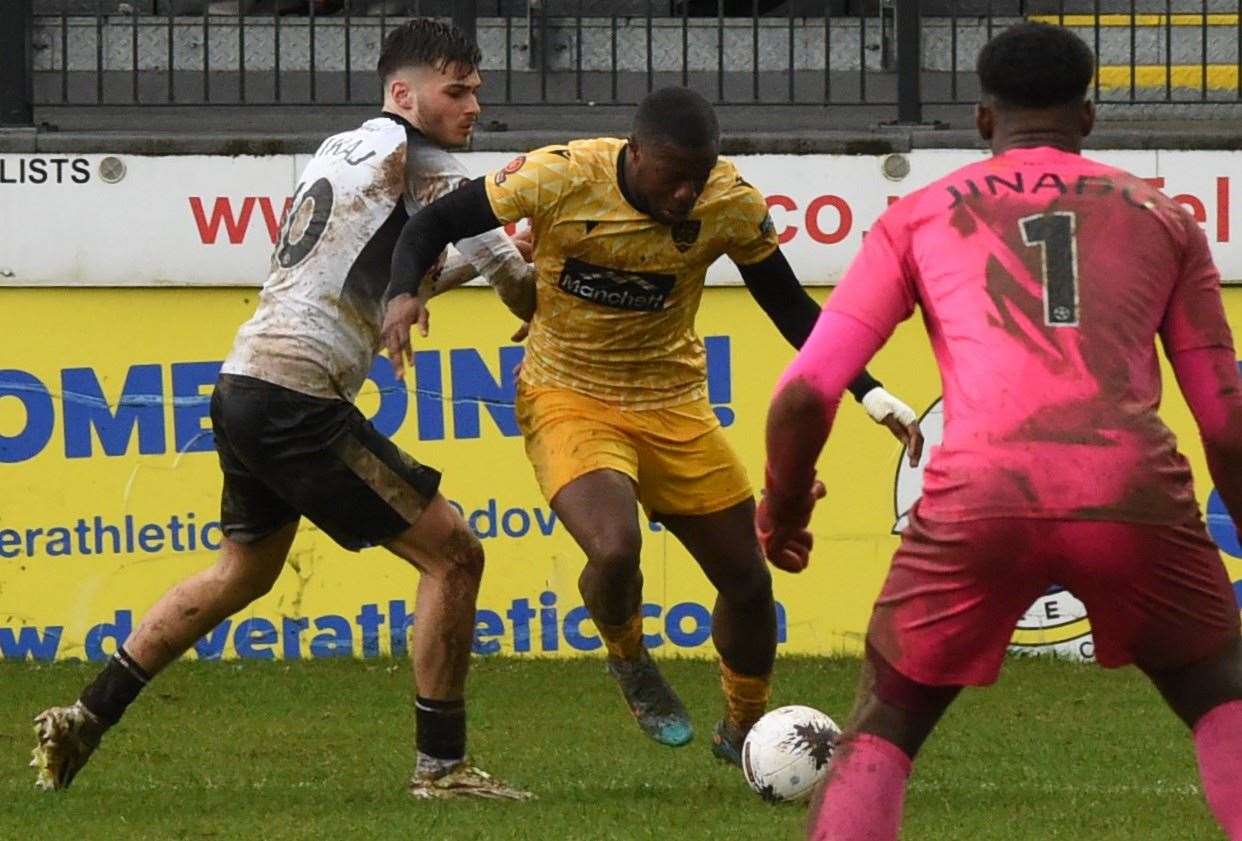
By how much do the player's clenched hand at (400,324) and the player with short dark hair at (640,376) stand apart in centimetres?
55

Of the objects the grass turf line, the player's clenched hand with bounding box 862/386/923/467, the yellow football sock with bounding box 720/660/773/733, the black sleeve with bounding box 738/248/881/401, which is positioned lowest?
the grass turf line

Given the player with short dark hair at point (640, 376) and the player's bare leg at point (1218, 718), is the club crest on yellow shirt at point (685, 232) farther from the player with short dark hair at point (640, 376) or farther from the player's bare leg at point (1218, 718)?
the player's bare leg at point (1218, 718)

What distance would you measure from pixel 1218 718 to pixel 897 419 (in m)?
1.64

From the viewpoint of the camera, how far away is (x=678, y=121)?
6406 mm

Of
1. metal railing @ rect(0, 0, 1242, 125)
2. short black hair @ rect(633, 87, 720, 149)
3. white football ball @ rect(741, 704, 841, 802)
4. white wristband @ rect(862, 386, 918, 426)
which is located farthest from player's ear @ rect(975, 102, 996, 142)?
metal railing @ rect(0, 0, 1242, 125)

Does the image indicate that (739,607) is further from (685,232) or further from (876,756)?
(876,756)

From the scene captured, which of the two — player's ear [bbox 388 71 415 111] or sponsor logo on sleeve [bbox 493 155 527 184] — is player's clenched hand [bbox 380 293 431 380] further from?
player's ear [bbox 388 71 415 111]

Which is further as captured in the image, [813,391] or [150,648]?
[150,648]

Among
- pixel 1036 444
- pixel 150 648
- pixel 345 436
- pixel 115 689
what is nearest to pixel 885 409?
pixel 345 436

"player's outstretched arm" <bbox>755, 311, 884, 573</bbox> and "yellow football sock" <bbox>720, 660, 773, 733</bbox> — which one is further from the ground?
"player's outstretched arm" <bbox>755, 311, 884, 573</bbox>

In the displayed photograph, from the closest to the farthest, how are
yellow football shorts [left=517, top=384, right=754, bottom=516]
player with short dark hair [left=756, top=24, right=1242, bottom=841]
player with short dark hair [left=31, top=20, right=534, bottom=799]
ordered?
1. player with short dark hair [left=756, top=24, right=1242, bottom=841]
2. player with short dark hair [left=31, top=20, right=534, bottom=799]
3. yellow football shorts [left=517, top=384, right=754, bottom=516]

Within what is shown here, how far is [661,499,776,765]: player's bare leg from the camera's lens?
22.4 ft

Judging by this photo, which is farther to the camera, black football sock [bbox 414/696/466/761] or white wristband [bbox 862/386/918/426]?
black football sock [bbox 414/696/466/761]

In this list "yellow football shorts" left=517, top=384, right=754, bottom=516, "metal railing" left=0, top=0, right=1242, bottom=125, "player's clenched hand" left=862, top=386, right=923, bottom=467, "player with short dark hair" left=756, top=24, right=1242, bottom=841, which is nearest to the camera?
"player with short dark hair" left=756, top=24, right=1242, bottom=841
